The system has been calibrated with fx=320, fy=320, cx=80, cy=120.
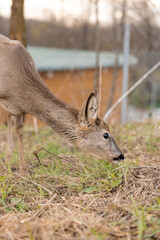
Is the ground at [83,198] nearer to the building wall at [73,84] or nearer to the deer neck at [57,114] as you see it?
the deer neck at [57,114]

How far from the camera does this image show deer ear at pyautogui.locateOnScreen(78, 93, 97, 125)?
3.86m

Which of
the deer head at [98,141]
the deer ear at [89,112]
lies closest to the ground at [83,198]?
the deer head at [98,141]

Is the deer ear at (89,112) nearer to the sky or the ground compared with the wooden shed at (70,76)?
nearer to the sky

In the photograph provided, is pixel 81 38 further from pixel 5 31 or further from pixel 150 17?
pixel 150 17

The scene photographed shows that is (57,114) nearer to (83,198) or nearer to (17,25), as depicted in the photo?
(83,198)

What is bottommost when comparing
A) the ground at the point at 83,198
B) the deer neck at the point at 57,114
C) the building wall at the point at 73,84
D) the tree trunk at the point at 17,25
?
the building wall at the point at 73,84

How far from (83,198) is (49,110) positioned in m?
1.45

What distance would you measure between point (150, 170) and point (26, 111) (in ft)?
6.18

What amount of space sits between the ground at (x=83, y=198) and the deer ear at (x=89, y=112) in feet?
2.03

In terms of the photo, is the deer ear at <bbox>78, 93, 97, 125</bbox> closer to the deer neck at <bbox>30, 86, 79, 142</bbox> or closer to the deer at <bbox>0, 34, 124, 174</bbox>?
the deer at <bbox>0, 34, 124, 174</bbox>

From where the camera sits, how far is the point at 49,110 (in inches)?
171

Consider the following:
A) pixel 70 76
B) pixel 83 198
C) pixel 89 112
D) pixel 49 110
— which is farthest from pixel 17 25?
pixel 70 76

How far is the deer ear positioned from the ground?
0.62m

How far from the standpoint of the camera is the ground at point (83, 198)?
259 cm
